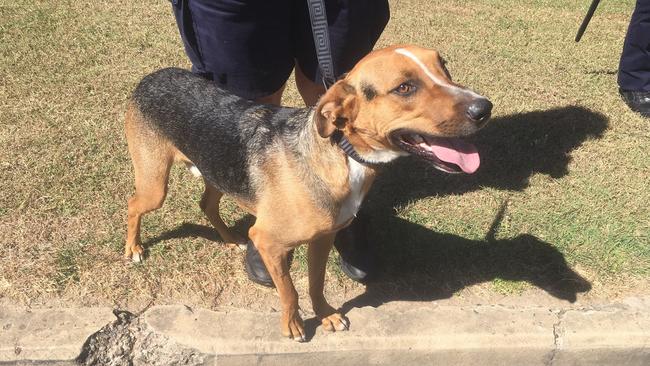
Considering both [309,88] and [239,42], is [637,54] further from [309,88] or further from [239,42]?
[239,42]

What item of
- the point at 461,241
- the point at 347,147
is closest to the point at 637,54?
the point at 461,241

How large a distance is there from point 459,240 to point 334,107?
197 cm

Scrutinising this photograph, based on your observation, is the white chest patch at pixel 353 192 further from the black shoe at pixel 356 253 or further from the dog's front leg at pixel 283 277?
the black shoe at pixel 356 253

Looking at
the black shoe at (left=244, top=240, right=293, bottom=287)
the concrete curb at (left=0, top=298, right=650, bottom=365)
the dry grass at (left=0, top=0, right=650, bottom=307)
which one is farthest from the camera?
the dry grass at (left=0, top=0, right=650, bottom=307)

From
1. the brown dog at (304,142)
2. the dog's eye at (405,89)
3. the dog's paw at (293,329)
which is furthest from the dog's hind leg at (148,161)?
the dog's eye at (405,89)

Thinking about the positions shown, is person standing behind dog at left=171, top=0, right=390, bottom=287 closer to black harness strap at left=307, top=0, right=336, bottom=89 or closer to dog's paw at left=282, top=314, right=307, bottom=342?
black harness strap at left=307, top=0, right=336, bottom=89

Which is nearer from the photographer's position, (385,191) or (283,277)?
(283,277)

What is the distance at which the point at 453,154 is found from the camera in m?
2.48

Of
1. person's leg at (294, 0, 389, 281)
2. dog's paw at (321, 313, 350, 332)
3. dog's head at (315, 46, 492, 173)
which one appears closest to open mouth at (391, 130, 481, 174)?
dog's head at (315, 46, 492, 173)

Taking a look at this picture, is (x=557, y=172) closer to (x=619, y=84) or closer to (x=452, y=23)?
(x=619, y=84)

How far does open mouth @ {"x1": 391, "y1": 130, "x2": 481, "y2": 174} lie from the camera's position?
2.46 meters

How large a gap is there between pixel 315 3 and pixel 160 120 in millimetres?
1132

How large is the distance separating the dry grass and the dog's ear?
1490mm

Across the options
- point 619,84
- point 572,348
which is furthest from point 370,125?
point 619,84
